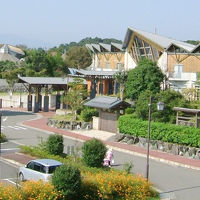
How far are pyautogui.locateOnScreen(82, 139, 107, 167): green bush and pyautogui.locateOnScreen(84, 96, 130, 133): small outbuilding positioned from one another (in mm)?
13963

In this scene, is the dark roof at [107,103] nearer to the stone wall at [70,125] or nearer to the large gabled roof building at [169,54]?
the stone wall at [70,125]

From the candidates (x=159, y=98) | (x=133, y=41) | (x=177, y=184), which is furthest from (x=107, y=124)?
(x=133, y=41)

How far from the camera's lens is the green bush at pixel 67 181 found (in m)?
16.1

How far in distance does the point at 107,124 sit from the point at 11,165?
50.2ft

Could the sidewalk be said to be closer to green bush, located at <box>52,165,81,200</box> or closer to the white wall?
green bush, located at <box>52,165,81,200</box>

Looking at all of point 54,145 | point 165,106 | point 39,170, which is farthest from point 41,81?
point 39,170

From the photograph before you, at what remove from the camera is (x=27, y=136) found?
36.4 metres

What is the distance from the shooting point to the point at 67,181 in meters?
16.1

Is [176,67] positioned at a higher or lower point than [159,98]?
higher

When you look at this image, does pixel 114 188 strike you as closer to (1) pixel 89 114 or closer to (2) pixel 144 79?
(1) pixel 89 114

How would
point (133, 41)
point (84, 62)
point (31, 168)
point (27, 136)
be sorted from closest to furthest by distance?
point (31, 168) → point (27, 136) → point (133, 41) → point (84, 62)

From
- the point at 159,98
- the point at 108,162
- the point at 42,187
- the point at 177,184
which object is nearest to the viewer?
the point at 42,187

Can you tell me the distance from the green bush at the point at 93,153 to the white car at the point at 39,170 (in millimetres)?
3114

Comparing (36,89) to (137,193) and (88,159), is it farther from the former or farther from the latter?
(137,193)
